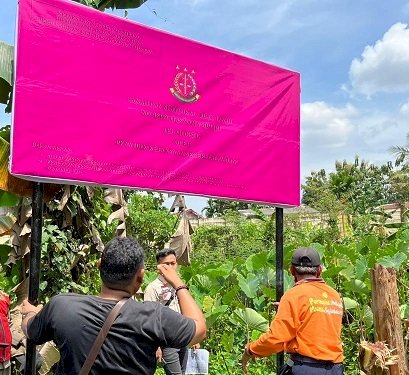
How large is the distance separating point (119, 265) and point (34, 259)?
3.34 feet

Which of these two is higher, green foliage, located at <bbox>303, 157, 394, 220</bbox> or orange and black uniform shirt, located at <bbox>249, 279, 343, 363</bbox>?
green foliage, located at <bbox>303, 157, 394, 220</bbox>

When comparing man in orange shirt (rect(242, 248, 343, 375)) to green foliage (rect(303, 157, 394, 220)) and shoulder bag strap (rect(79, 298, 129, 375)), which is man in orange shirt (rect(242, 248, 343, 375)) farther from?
green foliage (rect(303, 157, 394, 220))

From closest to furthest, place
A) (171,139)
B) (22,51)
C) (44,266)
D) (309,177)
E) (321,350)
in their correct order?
(22,51) < (321,350) < (171,139) < (44,266) < (309,177)

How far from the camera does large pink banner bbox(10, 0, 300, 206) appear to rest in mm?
3021

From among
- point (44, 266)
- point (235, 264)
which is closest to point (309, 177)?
point (235, 264)

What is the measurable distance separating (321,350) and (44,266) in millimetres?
2513

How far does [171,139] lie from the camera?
356 cm

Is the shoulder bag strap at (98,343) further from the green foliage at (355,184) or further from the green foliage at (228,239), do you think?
the green foliage at (355,184)

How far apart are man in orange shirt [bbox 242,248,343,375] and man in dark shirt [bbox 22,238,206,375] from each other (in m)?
1.23

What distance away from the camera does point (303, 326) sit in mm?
3314

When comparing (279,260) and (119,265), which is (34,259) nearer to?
(119,265)

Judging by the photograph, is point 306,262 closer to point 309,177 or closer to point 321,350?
point 321,350

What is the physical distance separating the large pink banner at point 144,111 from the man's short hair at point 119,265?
103 cm

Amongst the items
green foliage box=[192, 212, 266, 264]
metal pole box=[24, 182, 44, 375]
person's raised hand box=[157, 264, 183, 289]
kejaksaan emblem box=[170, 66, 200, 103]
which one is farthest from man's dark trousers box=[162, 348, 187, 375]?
green foliage box=[192, 212, 266, 264]
